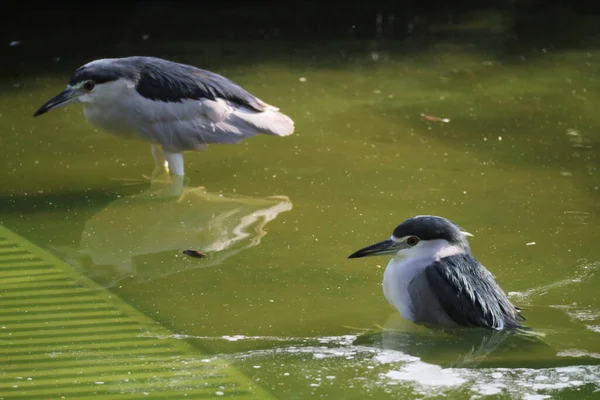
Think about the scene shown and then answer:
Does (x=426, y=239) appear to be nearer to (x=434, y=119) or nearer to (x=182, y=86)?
(x=182, y=86)

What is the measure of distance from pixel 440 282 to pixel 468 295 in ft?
0.38

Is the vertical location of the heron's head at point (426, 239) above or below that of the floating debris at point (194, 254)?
above

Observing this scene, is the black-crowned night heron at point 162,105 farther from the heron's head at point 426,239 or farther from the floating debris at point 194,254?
the heron's head at point 426,239

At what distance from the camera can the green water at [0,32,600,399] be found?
390 centimetres

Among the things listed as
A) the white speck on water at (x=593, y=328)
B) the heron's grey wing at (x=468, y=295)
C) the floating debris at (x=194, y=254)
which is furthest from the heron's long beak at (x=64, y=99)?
the white speck on water at (x=593, y=328)

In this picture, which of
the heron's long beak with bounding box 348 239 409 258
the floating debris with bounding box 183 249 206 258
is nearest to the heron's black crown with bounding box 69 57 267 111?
the floating debris with bounding box 183 249 206 258

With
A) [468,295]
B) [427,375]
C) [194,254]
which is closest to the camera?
[427,375]

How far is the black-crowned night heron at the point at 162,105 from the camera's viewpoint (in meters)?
5.73

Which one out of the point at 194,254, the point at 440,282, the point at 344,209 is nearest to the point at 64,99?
the point at 194,254

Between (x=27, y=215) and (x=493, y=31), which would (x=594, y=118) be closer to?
(x=493, y=31)

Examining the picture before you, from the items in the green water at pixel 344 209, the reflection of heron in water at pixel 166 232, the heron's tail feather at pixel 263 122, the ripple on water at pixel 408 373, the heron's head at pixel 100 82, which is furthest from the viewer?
the heron's tail feather at pixel 263 122

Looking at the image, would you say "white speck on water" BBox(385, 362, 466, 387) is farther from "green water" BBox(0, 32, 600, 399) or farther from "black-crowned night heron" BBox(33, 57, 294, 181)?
"black-crowned night heron" BBox(33, 57, 294, 181)

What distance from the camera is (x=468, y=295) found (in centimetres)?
397

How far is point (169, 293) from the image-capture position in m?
4.52
